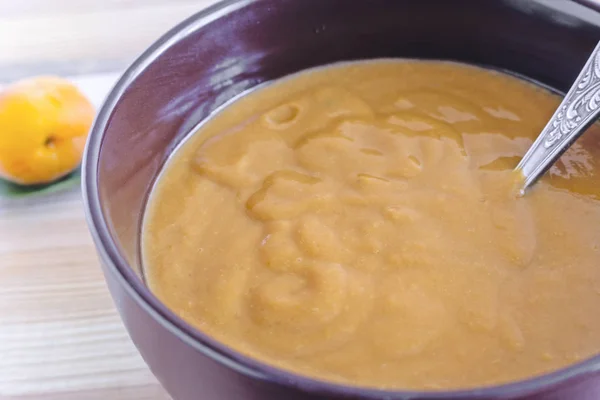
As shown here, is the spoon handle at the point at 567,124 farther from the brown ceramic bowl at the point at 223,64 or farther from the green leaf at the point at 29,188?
the green leaf at the point at 29,188

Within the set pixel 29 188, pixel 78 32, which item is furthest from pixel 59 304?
pixel 78 32

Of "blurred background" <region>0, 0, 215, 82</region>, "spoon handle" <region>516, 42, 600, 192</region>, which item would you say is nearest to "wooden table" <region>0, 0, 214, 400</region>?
"blurred background" <region>0, 0, 215, 82</region>

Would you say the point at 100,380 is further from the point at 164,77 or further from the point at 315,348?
the point at 164,77

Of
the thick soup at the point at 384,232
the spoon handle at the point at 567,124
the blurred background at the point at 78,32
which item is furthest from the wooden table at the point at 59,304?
the spoon handle at the point at 567,124

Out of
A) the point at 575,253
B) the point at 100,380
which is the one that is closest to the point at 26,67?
the point at 100,380

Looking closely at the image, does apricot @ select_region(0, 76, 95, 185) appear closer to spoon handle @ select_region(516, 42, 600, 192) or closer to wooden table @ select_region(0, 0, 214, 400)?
wooden table @ select_region(0, 0, 214, 400)

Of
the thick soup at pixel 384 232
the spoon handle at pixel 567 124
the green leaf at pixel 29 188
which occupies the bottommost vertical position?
the green leaf at pixel 29 188

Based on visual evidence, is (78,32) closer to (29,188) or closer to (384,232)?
(29,188)
